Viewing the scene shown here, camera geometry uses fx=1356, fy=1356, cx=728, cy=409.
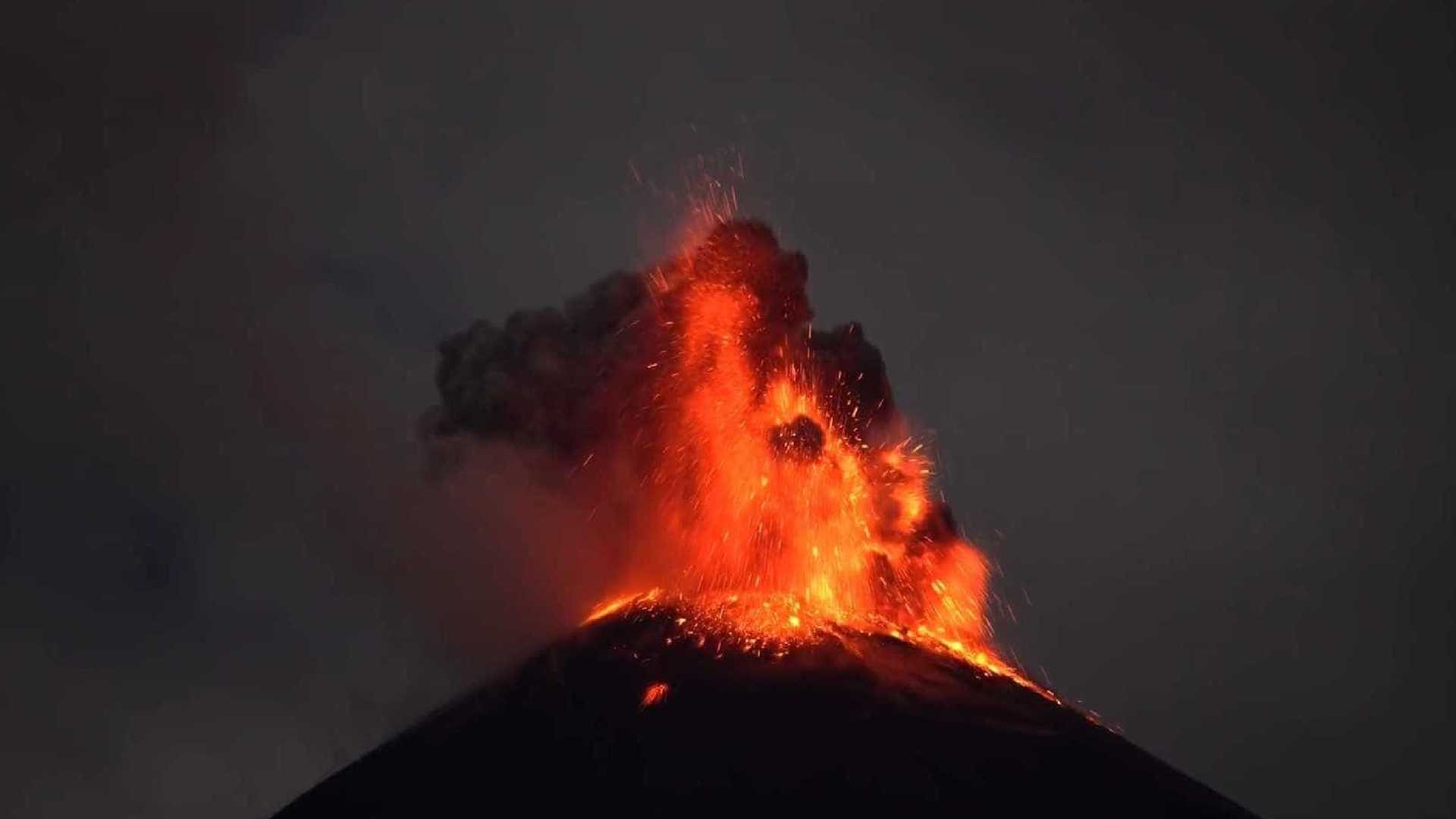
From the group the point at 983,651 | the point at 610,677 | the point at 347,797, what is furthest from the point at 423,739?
the point at 983,651

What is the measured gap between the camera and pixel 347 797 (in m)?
52.0

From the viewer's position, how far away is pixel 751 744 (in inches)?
1927

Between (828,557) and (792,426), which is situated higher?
(792,426)

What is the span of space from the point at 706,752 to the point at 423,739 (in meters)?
13.7

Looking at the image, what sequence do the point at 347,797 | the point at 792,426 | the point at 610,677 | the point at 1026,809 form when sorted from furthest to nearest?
the point at 792,426, the point at 610,677, the point at 347,797, the point at 1026,809

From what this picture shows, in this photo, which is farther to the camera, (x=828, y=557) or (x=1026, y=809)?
(x=828, y=557)

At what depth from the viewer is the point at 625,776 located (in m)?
48.0

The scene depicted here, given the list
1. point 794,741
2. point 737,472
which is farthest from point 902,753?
point 737,472

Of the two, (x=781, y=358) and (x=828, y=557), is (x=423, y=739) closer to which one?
(x=828, y=557)

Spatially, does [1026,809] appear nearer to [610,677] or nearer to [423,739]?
[610,677]

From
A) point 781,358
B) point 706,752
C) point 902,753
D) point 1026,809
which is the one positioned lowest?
point 1026,809

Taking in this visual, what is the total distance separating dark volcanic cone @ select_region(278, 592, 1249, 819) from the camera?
153 feet

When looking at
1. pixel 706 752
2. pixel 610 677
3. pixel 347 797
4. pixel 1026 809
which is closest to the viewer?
pixel 1026 809

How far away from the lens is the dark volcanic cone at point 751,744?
4653 centimetres
